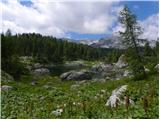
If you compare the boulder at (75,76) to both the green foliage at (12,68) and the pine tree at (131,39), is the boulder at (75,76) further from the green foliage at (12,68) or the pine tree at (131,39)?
A: the pine tree at (131,39)

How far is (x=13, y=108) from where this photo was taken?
17.5m

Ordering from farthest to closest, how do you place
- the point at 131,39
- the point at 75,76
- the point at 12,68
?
the point at 75,76 < the point at 12,68 < the point at 131,39

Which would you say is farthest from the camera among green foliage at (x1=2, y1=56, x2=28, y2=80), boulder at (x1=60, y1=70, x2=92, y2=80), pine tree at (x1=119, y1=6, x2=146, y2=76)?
boulder at (x1=60, y1=70, x2=92, y2=80)

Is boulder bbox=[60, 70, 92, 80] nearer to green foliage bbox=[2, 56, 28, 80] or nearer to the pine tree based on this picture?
green foliage bbox=[2, 56, 28, 80]

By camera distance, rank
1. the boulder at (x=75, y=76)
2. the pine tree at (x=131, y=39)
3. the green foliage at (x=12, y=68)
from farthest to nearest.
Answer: the boulder at (x=75, y=76)
the green foliage at (x=12, y=68)
the pine tree at (x=131, y=39)

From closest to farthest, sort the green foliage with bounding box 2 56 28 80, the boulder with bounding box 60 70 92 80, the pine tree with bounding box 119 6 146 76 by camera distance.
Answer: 1. the pine tree with bounding box 119 6 146 76
2. the green foliage with bounding box 2 56 28 80
3. the boulder with bounding box 60 70 92 80

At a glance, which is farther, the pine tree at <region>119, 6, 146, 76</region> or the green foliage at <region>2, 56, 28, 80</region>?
the green foliage at <region>2, 56, 28, 80</region>

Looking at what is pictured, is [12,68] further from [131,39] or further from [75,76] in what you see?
[131,39]

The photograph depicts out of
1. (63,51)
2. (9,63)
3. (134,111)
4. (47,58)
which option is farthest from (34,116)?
(63,51)

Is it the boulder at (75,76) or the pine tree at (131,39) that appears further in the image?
the boulder at (75,76)

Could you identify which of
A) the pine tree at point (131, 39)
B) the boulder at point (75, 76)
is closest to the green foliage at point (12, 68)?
the boulder at point (75, 76)

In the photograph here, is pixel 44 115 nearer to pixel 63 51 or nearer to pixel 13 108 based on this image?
pixel 13 108

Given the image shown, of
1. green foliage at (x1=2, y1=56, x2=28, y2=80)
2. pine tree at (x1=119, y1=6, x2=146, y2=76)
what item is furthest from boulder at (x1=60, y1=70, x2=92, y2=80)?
pine tree at (x1=119, y1=6, x2=146, y2=76)

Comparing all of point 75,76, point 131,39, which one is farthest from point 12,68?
point 131,39
